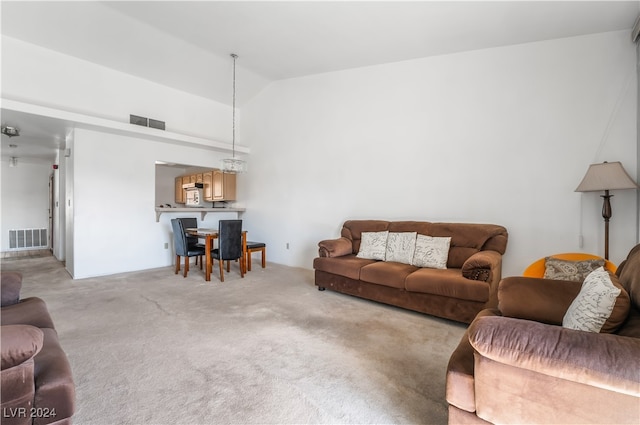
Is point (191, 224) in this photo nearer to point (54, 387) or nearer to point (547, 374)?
point (54, 387)

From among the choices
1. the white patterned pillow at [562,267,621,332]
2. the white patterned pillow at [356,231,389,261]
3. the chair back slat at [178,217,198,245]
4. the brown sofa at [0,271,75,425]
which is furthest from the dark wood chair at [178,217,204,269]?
the white patterned pillow at [562,267,621,332]

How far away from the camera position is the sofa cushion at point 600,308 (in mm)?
1214

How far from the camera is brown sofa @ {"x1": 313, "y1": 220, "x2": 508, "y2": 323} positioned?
8.91ft

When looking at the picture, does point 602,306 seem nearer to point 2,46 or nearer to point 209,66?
point 209,66

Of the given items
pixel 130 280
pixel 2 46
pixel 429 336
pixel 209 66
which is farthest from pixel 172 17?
pixel 429 336

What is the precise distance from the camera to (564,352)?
0.99 m

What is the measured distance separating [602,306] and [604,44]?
310 centimetres

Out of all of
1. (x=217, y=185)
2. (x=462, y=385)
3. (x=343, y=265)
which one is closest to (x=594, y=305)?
(x=462, y=385)

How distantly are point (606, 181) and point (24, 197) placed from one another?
10.6 m

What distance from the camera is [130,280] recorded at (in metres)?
4.29

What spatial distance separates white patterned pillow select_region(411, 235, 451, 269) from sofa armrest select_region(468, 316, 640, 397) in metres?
2.25

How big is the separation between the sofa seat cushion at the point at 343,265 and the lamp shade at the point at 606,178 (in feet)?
7.34

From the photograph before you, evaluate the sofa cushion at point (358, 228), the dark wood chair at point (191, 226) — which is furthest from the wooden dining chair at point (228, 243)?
the sofa cushion at point (358, 228)

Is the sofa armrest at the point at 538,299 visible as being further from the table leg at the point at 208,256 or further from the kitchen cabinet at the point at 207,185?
the kitchen cabinet at the point at 207,185
